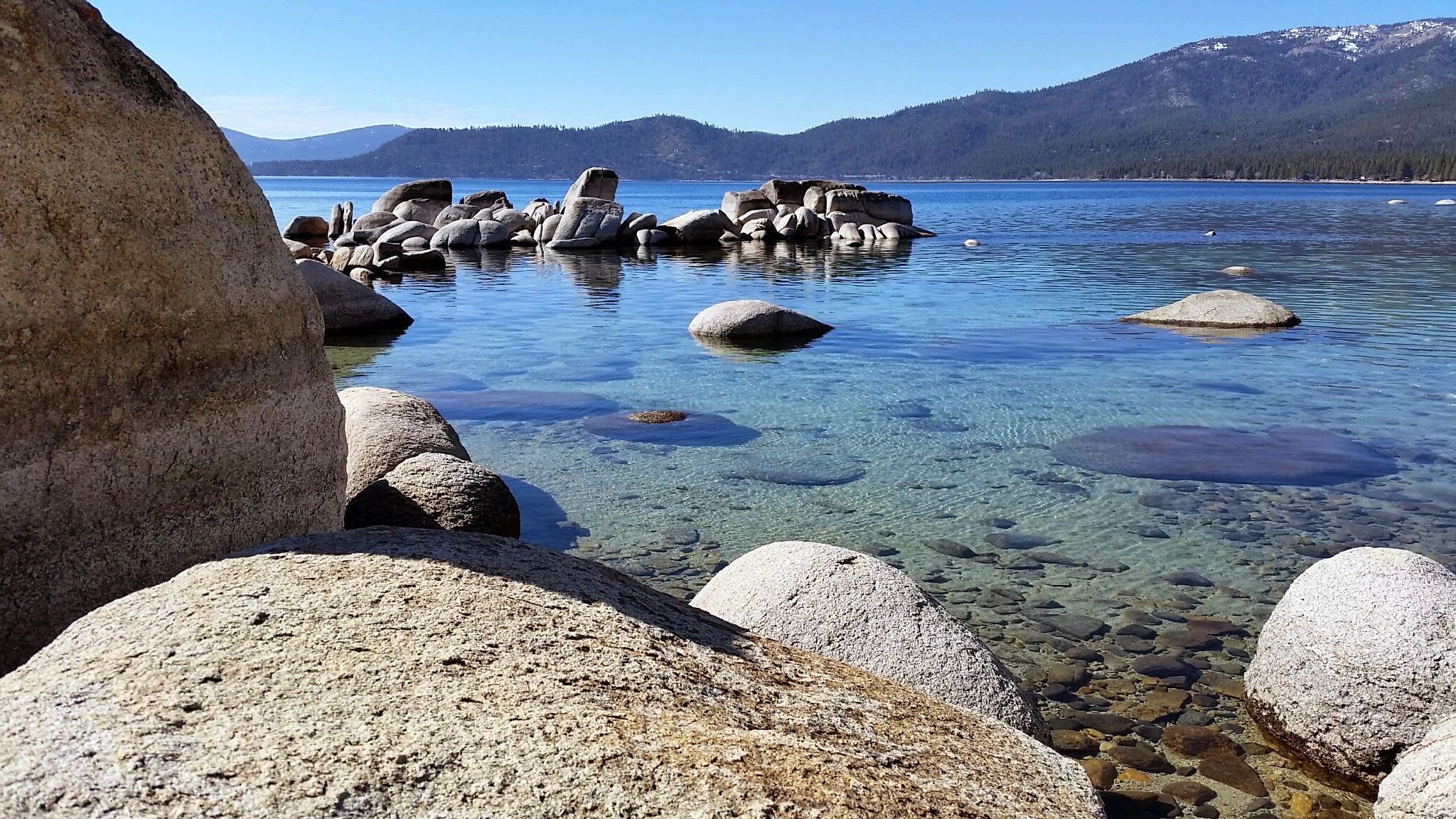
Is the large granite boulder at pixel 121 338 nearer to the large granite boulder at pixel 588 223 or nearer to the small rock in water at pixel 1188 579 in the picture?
the small rock in water at pixel 1188 579

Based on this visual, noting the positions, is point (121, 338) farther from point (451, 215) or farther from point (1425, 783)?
point (451, 215)

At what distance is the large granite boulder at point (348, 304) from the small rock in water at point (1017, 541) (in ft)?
41.6

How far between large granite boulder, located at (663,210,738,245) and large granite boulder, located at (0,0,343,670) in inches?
1380

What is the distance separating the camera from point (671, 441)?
33.3 feet

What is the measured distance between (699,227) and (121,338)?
3598 cm

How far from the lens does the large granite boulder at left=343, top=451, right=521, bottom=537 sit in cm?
540

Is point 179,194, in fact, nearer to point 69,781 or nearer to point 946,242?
point 69,781

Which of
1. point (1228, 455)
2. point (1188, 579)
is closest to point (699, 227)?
point (1228, 455)

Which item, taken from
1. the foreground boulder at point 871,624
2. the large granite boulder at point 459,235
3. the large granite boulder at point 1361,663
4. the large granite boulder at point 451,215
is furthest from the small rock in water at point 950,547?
the large granite boulder at point 451,215

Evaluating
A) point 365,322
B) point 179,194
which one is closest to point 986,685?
point 179,194

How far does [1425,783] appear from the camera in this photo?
366cm

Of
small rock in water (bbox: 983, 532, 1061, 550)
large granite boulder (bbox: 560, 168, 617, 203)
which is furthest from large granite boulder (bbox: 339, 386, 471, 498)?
large granite boulder (bbox: 560, 168, 617, 203)

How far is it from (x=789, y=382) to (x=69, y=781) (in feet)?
36.6

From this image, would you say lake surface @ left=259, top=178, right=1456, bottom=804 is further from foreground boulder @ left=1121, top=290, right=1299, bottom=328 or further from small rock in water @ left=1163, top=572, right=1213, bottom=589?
foreground boulder @ left=1121, top=290, right=1299, bottom=328
